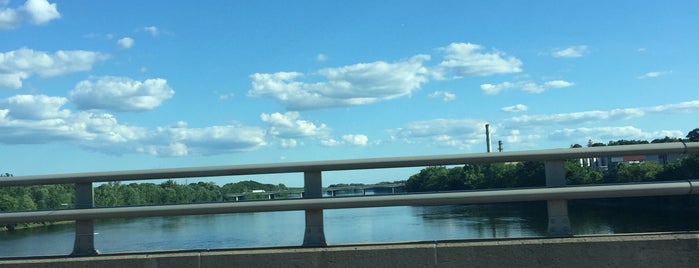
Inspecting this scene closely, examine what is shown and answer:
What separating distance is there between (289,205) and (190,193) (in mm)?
1273

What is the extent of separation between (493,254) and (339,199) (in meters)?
1.33

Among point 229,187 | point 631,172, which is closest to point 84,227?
point 229,187

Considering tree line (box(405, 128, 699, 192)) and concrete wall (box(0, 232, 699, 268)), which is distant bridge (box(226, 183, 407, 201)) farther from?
concrete wall (box(0, 232, 699, 268))

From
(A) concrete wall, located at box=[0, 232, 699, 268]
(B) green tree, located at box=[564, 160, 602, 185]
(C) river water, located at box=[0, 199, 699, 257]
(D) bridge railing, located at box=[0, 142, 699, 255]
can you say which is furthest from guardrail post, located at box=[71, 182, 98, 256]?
(B) green tree, located at box=[564, 160, 602, 185]

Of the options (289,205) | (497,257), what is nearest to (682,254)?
(497,257)

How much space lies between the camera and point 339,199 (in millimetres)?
5469

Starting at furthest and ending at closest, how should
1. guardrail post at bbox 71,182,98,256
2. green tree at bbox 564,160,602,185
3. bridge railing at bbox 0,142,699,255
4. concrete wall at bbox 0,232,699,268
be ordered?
green tree at bbox 564,160,602,185, guardrail post at bbox 71,182,98,256, bridge railing at bbox 0,142,699,255, concrete wall at bbox 0,232,699,268

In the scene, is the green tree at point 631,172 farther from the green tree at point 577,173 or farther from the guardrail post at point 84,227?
the guardrail post at point 84,227

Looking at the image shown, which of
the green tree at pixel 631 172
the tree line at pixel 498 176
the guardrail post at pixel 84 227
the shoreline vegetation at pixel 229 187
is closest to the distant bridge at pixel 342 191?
the shoreline vegetation at pixel 229 187

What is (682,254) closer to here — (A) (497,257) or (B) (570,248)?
(B) (570,248)

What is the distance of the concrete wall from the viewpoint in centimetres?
511

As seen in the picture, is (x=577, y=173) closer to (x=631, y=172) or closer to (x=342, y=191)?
(x=342, y=191)

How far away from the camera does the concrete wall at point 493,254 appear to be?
511 cm

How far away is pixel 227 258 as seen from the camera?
5.39 m
